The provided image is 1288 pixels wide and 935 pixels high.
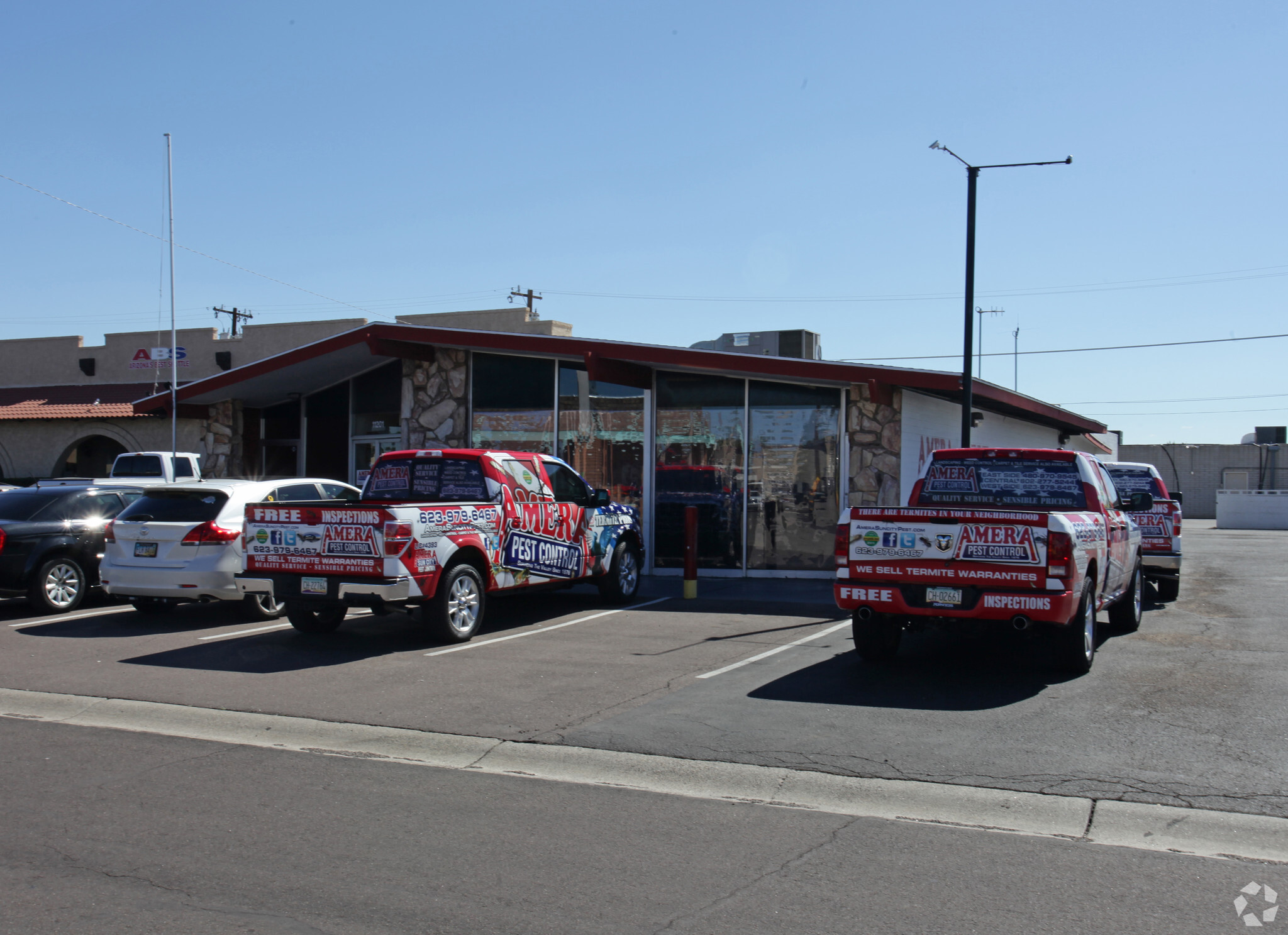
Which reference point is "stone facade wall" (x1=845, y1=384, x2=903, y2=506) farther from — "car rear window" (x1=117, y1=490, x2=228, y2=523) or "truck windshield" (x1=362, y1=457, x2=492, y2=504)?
"car rear window" (x1=117, y1=490, x2=228, y2=523)

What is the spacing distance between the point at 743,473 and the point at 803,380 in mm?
1781

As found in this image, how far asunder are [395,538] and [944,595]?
5041 mm

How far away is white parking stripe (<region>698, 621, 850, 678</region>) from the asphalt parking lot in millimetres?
45

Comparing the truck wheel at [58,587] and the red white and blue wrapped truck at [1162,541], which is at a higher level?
the red white and blue wrapped truck at [1162,541]

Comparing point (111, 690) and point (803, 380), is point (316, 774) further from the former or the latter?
point (803, 380)

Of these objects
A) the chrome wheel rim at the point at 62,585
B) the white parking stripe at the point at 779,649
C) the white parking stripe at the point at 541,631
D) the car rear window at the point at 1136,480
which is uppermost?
the car rear window at the point at 1136,480

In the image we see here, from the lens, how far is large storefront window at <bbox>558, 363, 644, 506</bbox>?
60.3 ft

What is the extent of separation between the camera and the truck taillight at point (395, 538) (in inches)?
408

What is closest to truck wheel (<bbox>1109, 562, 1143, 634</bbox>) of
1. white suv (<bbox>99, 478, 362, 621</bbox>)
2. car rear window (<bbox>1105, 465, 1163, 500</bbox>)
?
car rear window (<bbox>1105, 465, 1163, 500</bbox>)

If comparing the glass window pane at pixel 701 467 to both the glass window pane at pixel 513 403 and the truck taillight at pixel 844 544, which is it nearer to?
the glass window pane at pixel 513 403

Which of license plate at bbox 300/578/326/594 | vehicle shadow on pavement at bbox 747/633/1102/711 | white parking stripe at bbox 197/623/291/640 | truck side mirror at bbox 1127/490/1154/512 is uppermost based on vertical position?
truck side mirror at bbox 1127/490/1154/512

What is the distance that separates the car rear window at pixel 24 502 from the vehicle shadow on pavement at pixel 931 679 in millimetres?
9676

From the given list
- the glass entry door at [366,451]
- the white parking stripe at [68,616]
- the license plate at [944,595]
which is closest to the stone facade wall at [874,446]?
the license plate at [944,595]

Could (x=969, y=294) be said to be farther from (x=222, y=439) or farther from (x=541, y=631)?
(x=222, y=439)
